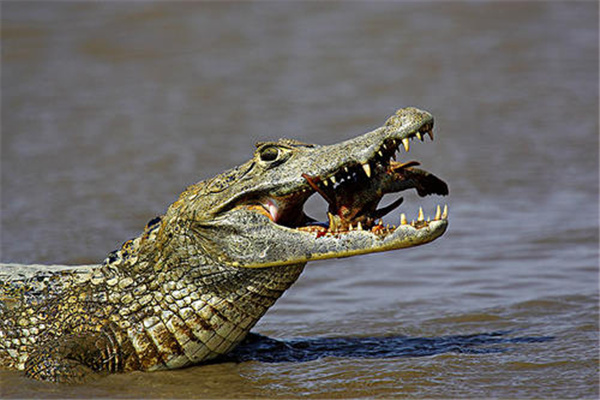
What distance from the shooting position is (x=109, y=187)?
30.6 ft

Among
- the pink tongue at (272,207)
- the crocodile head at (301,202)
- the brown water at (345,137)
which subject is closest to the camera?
the crocodile head at (301,202)

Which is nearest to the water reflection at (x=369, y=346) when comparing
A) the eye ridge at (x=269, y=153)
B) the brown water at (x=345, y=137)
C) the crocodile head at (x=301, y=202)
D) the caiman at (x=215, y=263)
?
the brown water at (x=345, y=137)

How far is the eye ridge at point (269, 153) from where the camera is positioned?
4516mm

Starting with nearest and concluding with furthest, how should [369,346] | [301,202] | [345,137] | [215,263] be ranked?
[215,263] < [301,202] < [369,346] < [345,137]

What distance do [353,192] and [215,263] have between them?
751 millimetres

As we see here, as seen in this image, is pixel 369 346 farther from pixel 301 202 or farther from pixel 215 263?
pixel 215 263

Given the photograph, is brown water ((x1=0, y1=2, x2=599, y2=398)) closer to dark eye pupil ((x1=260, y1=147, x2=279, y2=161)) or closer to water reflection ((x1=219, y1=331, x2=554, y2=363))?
water reflection ((x1=219, y1=331, x2=554, y2=363))

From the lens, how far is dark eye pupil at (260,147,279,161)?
4516mm

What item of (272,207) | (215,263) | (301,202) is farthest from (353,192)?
(215,263)

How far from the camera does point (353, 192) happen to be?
4516mm

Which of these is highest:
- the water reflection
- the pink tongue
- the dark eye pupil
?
the dark eye pupil

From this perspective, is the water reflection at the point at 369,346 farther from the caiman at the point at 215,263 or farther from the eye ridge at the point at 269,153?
the eye ridge at the point at 269,153

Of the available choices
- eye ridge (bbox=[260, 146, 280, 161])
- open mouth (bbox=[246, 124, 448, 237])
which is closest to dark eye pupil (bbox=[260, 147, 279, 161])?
eye ridge (bbox=[260, 146, 280, 161])

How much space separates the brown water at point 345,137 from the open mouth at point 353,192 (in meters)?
0.80
